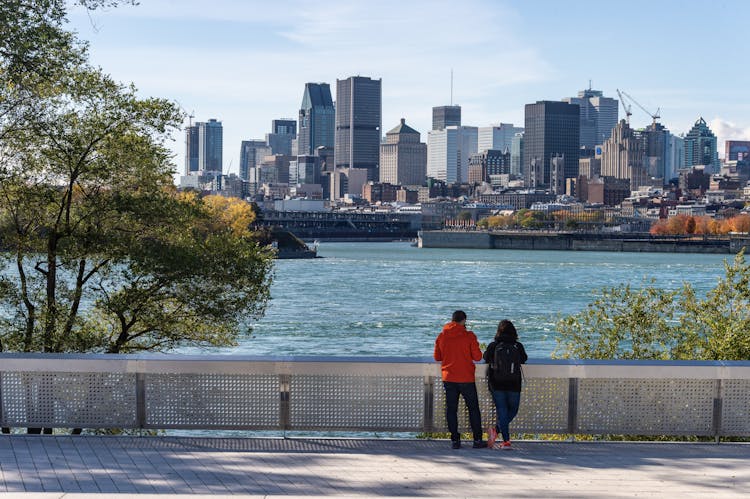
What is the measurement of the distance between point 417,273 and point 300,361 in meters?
91.7

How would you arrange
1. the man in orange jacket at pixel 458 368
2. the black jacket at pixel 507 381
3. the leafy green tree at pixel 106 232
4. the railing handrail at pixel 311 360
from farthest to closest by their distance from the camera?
the leafy green tree at pixel 106 232 < the railing handrail at pixel 311 360 < the black jacket at pixel 507 381 < the man in orange jacket at pixel 458 368

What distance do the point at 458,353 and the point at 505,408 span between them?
2.28 ft

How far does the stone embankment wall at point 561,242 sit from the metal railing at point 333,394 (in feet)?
591

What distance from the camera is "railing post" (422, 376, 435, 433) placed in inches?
439

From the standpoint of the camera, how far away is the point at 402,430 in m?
11.1

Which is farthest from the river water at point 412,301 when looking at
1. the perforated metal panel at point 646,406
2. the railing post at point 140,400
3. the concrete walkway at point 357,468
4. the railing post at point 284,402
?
the railing post at point 140,400

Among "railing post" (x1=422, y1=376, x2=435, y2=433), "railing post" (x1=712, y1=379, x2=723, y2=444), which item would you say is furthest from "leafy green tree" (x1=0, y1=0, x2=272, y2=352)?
"railing post" (x1=712, y1=379, x2=723, y2=444)

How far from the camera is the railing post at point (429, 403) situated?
1114 centimetres

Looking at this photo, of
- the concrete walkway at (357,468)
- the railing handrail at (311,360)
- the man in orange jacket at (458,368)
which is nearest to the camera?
the concrete walkway at (357,468)

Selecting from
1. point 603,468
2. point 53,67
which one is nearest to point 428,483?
point 603,468

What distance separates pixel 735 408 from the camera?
11141 mm

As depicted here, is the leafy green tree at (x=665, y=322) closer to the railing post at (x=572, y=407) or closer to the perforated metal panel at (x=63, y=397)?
the railing post at (x=572, y=407)

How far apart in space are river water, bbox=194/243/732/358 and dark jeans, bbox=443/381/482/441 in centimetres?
968

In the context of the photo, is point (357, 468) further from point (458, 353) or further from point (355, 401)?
point (458, 353)
